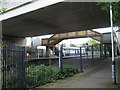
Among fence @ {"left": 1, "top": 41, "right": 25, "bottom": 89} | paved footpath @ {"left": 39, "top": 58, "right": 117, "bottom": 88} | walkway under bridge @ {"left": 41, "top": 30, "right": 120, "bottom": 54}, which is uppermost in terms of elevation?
walkway under bridge @ {"left": 41, "top": 30, "right": 120, "bottom": 54}

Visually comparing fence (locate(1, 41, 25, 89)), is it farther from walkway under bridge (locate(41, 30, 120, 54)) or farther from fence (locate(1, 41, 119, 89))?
walkway under bridge (locate(41, 30, 120, 54))

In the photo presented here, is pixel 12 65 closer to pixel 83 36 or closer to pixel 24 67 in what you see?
pixel 24 67

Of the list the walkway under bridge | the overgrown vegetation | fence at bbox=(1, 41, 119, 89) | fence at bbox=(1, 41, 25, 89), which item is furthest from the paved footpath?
the walkway under bridge

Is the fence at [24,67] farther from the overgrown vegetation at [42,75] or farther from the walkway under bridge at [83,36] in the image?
the walkway under bridge at [83,36]

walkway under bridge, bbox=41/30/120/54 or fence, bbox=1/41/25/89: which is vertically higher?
walkway under bridge, bbox=41/30/120/54

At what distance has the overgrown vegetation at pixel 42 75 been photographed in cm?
647

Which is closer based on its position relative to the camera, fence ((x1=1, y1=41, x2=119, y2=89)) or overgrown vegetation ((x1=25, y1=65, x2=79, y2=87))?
fence ((x1=1, y1=41, x2=119, y2=89))

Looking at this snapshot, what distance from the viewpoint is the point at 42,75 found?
24.0 ft

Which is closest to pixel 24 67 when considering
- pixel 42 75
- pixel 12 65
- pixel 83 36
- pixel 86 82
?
pixel 12 65

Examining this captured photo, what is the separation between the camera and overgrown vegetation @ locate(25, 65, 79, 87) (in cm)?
647

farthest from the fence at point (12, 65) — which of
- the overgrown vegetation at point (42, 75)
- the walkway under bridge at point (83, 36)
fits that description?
the walkway under bridge at point (83, 36)

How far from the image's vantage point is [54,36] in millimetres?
31078

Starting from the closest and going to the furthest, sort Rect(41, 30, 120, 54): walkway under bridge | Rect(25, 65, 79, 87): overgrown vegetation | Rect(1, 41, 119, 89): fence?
1. Rect(1, 41, 119, 89): fence
2. Rect(25, 65, 79, 87): overgrown vegetation
3. Rect(41, 30, 120, 54): walkway under bridge

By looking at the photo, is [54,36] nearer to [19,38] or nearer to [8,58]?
[19,38]
